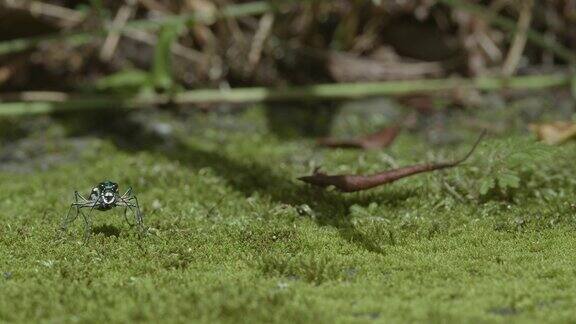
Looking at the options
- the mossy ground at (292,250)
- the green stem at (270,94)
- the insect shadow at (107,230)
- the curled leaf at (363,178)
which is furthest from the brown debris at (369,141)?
the insect shadow at (107,230)

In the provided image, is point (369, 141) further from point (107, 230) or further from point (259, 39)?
point (107, 230)

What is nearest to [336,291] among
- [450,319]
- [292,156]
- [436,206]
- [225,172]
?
[450,319]

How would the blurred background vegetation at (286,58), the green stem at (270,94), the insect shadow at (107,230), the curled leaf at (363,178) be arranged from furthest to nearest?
the blurred background vegetation at (286,58) < the green stem at (270,94) < the curled leaf at (363,178) < the insect shadow at (107,230)

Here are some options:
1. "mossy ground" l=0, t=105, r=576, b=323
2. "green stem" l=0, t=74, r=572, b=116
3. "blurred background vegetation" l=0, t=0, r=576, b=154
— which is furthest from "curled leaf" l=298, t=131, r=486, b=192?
"green stem" l=0, t=74, r=572, b=116

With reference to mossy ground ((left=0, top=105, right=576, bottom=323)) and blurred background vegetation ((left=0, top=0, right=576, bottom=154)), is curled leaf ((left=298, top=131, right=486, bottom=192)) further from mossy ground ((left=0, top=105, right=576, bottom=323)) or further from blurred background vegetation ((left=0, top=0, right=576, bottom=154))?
Answer: blurred background vegetation ((left=0, top=0, right=576, bottom=154))

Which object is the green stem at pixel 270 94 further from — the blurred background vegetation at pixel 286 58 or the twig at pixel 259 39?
the twig at pixel 259 39
